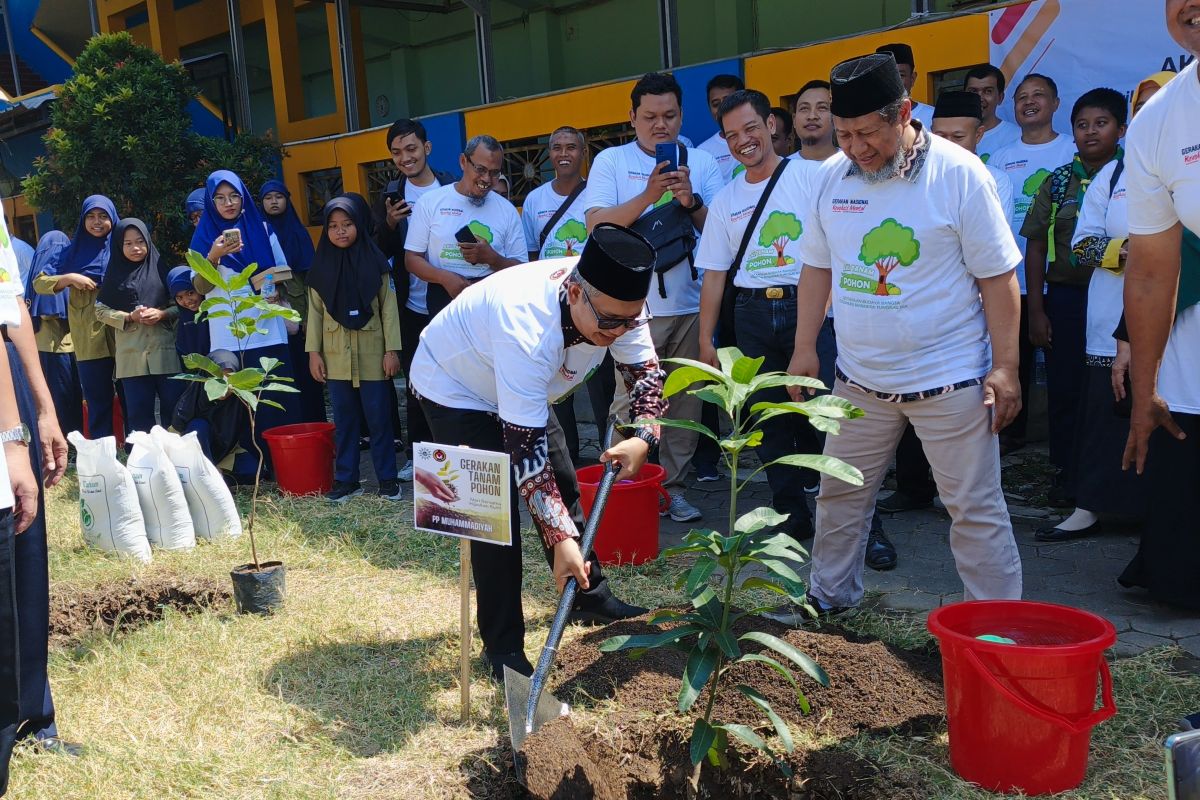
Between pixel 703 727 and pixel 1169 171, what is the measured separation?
190 cm

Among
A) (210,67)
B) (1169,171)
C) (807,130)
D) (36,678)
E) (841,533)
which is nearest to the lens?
(1169,171)

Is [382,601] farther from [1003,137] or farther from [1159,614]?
[1003,137]

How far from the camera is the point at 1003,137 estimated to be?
5.40 meters

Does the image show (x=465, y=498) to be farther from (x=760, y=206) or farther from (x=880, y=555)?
(x=760, y=206)

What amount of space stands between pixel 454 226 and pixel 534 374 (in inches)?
120

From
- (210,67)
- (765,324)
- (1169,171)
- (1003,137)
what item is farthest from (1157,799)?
(210,67)

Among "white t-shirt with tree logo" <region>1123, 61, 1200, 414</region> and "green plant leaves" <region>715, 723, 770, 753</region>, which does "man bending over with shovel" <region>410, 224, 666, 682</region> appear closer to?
"green plant leaves" <region>715, 723, 770, 753</region>

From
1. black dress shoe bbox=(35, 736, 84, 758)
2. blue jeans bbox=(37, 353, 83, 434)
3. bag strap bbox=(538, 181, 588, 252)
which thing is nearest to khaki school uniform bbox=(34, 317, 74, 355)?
blue jeans bbox=(37, 353, 83, 434)

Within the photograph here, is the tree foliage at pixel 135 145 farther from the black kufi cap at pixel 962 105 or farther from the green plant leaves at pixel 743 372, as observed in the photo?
the green plant leaves at pixel 743 372

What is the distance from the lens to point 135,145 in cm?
1017

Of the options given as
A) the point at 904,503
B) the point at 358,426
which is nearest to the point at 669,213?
the point at 904,503

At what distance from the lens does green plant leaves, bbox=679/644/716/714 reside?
7.76 feet

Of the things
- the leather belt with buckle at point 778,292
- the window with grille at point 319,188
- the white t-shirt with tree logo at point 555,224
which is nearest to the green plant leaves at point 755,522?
the leather belt with buckle at point 778,292

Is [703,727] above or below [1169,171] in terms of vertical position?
below
